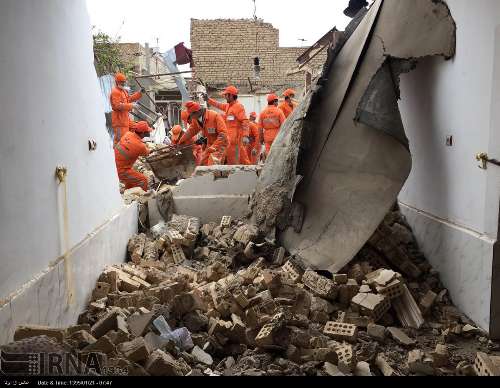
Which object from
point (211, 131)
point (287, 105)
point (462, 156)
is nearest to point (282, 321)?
point (462, 156)

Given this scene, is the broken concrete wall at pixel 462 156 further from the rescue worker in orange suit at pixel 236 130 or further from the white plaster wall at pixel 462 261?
the rescue worker in orange suit at pixel 236 130

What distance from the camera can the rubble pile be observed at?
280 cm

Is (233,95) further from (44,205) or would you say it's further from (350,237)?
(44,205)

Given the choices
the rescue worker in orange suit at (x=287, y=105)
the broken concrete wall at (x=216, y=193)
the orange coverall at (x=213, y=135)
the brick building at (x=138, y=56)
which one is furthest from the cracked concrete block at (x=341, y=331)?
the brick building at (x=138, y=56)

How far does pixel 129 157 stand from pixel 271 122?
3417 millimetres

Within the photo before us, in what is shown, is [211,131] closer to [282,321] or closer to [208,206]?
[208,206]

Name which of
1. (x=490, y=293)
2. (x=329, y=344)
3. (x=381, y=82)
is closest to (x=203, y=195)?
(x=381, y=82)

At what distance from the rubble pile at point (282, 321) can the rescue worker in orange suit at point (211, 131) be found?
4.14 m

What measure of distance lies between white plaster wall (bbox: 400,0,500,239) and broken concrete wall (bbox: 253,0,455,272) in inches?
11.9

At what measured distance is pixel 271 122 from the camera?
9.65m

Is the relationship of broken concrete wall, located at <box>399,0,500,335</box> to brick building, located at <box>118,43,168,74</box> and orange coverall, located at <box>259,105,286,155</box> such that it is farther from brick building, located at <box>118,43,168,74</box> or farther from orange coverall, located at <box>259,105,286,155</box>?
brick building, located at <box>118,43,168,74</box>

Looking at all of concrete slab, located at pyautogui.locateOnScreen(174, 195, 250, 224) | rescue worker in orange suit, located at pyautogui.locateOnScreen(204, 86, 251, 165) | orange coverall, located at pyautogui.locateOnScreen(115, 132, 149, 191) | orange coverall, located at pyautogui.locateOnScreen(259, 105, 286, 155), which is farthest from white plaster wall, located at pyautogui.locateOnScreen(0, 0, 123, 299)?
orange coverall, located at pyautogui.locateOnScreen(259, 105, 286, 155)

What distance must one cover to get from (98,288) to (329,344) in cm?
204

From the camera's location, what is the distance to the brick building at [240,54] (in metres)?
18.1
